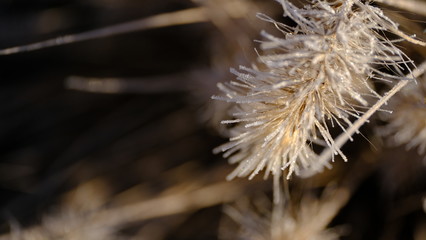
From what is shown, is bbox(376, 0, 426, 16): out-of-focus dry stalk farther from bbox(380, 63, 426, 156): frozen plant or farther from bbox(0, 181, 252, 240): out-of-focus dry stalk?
bbox(0, 181, 252, 240): out-of-focus dry stalk

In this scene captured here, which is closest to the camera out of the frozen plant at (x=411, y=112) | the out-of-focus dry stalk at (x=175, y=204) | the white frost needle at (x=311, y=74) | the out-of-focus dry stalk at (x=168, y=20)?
the white frost needle at (x=311, y=74)

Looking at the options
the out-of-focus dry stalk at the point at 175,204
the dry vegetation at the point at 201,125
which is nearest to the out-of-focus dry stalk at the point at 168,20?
the dry vegetation at the point at 201,125

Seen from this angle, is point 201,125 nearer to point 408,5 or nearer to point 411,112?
point 411,112

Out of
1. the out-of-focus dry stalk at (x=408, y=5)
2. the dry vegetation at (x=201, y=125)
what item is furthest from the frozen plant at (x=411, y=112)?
the out-of-focus dry stalk at (x=408, y=5)

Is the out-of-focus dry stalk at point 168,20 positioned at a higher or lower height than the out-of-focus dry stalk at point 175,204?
higher

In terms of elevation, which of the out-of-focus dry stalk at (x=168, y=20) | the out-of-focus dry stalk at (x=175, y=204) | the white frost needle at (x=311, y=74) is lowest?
the out-of-focus dry stalk at (x=175, y=204)

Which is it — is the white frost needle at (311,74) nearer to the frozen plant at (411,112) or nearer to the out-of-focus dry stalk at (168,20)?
the frozen plant at (411,112)

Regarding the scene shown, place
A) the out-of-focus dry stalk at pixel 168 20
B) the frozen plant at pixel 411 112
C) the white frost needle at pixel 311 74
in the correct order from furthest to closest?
the out-of-focus dry stalk at pixel 168 20 < the frozen plant at pixel 411 112 < the white frost needle at pixel 311 74

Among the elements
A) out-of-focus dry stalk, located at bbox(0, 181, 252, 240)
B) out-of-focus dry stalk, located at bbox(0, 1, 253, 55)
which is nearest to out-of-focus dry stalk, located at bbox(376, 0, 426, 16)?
out-of-focus dry stalk, located at bbox(0, 1, 253, 55)

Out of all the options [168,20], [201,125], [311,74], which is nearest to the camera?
[311,74]

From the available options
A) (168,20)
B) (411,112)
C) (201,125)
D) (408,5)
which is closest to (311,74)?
(408,5)

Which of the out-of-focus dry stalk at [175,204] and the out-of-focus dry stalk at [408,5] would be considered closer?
the out-of-focus dry stalk at [408,5]
